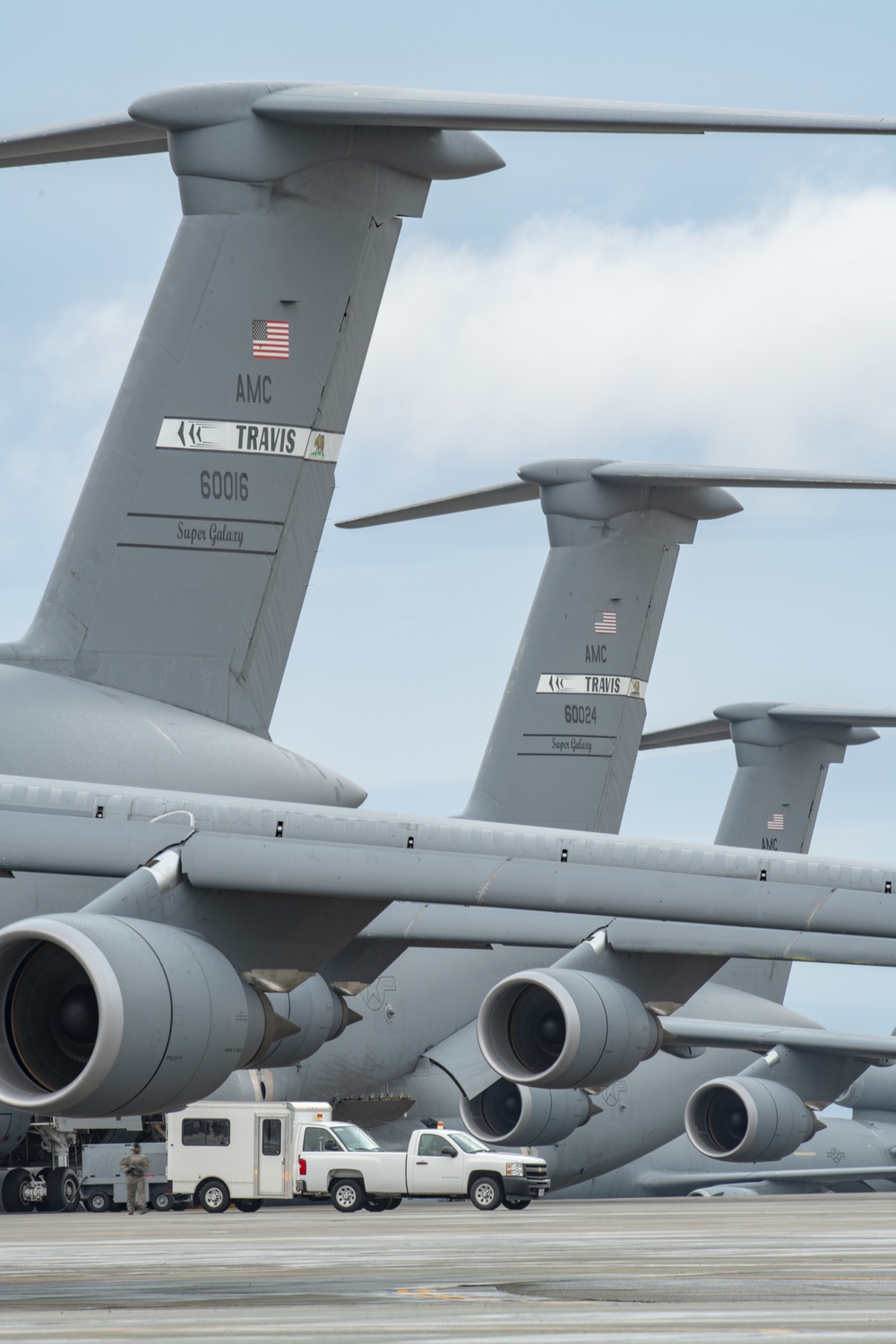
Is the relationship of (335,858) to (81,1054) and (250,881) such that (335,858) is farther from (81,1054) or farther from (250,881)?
(81,1054)

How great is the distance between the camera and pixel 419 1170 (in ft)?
77.5

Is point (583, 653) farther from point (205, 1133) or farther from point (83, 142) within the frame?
point (83, 142)

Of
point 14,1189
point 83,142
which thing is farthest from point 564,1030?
point 14,1189

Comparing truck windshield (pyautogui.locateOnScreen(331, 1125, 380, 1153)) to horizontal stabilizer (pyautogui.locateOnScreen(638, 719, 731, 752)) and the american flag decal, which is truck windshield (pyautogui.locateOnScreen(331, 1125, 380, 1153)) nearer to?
horizontal stabilizer (pyautogui.locateOnScreen(638, 719, 731, 752))

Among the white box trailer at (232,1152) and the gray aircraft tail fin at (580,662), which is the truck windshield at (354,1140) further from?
the gray aircraft tail fin at (580,662)

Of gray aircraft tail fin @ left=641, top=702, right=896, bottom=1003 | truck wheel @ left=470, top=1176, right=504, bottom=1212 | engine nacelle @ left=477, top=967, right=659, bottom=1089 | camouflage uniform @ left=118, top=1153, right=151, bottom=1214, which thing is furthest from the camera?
gray aircraft tail fin @ left=641, top=702, right=896, bottom=1003

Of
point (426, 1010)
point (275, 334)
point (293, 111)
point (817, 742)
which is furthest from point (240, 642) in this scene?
point (817, 742)

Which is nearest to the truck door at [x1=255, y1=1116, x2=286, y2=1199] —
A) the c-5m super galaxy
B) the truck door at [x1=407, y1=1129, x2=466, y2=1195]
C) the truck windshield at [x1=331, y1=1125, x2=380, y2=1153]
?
the truck windshield at [x1=331, y1=1125, x2=380, y2=1153]

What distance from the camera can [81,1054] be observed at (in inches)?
334

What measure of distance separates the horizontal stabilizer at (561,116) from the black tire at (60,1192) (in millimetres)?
16701

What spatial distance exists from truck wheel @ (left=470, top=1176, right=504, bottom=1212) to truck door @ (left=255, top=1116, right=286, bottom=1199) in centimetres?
254

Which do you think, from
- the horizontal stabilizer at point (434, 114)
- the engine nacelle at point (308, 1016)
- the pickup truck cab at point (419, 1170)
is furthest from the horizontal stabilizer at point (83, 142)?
the pickup truck cab at point (419, 1170)

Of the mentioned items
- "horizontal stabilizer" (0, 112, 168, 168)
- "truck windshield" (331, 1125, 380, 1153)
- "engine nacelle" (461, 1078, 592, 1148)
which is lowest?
"truck windshield" (331, 1125, 380, 1153)

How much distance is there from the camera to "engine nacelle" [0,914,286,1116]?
794cm
